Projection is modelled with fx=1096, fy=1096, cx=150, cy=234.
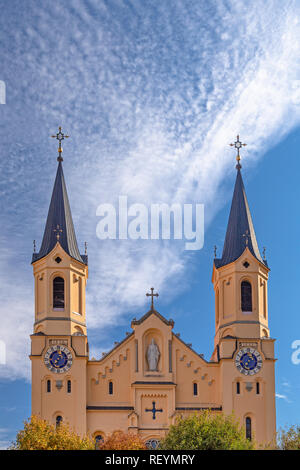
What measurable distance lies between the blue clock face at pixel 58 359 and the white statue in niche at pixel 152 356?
581 centimetres

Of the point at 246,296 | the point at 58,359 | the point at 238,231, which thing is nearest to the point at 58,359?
the point at 58,359

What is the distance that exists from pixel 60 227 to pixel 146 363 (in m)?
12.3

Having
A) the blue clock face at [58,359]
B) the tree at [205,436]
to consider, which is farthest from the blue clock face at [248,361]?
the blue clock face at [58,359]

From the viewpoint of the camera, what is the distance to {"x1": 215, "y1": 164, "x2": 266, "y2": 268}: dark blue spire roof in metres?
83.9

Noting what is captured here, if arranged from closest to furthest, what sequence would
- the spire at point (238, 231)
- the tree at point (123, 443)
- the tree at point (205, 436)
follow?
the tree at point (205, 436) < the tree at point (123, 443) < the spire at point (238, 231)

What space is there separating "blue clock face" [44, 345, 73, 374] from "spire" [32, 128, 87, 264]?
23.8ft

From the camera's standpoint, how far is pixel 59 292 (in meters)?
81.8

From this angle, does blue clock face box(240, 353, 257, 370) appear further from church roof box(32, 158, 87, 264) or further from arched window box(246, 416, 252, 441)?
church roof box(32, 158, 87, 264)

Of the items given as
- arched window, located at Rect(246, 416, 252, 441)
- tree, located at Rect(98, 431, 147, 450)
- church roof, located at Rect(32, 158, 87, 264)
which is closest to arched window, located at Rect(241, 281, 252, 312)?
arched window, located at Rect(246, 416, 252, 441)

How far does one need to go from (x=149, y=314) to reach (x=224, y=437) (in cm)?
1634

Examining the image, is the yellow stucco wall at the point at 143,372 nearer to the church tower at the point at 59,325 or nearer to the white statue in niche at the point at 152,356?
the church tower at the point at 59,325

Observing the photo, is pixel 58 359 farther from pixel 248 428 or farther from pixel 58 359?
pixel 248 428

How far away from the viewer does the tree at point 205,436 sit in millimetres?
66250

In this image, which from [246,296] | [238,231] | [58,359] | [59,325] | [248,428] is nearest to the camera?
[248,428]
